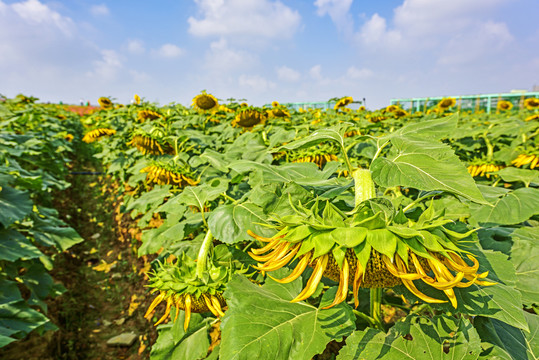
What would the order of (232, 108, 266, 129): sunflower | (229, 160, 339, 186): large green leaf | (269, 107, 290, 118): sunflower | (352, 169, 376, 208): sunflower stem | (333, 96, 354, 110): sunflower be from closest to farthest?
1. (352, 169, 376, 208): sunflower stem
2. (229, 160, 339, 186): large green leaf
3. (232, 108, 266, 129): sunflower
4. (269, 107, 290, 118): sunflower
5. (333, 96, 354, 110): sunflower

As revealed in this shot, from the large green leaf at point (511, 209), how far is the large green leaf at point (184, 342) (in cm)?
124

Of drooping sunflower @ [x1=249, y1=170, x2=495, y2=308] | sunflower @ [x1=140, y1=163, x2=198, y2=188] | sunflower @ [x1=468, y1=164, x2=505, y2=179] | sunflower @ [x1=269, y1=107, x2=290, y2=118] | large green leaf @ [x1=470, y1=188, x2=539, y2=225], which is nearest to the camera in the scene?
drooping sunflower @ [x1=249, y1=170, x2=495, y2=308]

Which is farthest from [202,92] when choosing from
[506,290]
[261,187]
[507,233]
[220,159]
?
[506,290]

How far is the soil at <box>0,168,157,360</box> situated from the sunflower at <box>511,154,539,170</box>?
2.70m

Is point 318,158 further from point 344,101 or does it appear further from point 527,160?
point 344,101

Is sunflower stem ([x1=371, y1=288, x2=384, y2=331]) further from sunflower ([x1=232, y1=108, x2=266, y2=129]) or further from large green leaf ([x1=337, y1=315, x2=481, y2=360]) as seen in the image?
sunflower ([x1=232, y1=108, x2=266, y2=129])

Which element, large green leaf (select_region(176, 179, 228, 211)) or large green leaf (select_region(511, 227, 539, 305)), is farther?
large green leaf (select_region(176, 179, 228, 211))

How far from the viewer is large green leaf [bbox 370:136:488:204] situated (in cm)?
67

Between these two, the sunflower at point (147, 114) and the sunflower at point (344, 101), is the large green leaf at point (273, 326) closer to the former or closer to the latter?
the sunflower at point (147, 114)

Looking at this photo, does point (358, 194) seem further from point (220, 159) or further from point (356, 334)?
point (220, 159)

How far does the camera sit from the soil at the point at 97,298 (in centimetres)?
295

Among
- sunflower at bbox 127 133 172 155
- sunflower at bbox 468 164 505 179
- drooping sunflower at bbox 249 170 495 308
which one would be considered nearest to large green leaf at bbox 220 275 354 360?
drooping sunflower at bbox 249 170 495 308

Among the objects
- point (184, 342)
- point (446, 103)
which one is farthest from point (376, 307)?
point (446, 103)

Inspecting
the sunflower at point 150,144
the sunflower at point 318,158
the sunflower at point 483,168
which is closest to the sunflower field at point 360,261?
the sunflower at point 318,158
